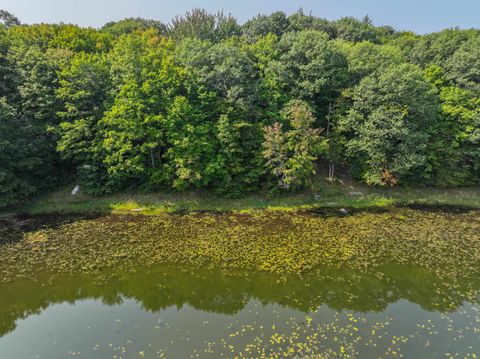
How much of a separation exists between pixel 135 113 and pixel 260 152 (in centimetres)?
1250

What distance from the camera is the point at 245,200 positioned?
3145 cm

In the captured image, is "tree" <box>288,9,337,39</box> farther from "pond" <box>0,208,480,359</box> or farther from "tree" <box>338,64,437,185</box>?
"pond" <box>0,208,480,359</box>

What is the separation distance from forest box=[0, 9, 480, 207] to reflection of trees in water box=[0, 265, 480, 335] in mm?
11843

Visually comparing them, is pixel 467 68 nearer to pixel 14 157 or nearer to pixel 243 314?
pixel 243 314

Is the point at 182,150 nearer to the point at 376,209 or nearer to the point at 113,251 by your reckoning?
the point at 113,251

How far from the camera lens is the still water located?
13.4 meters

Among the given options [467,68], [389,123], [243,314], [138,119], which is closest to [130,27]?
[138,119]

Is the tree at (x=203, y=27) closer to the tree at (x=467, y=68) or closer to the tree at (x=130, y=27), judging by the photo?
the tree at (x=130, y=27)

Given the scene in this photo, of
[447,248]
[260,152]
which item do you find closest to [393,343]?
[447,248]

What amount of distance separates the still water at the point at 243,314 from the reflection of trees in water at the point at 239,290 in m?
0.06

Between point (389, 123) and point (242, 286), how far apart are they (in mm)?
22442

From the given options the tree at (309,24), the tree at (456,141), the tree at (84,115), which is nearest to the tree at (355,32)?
the tree at (309,24)

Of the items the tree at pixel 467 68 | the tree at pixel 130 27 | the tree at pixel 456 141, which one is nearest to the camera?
the tree at pixel 456 141

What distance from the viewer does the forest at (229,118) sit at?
29828mm
